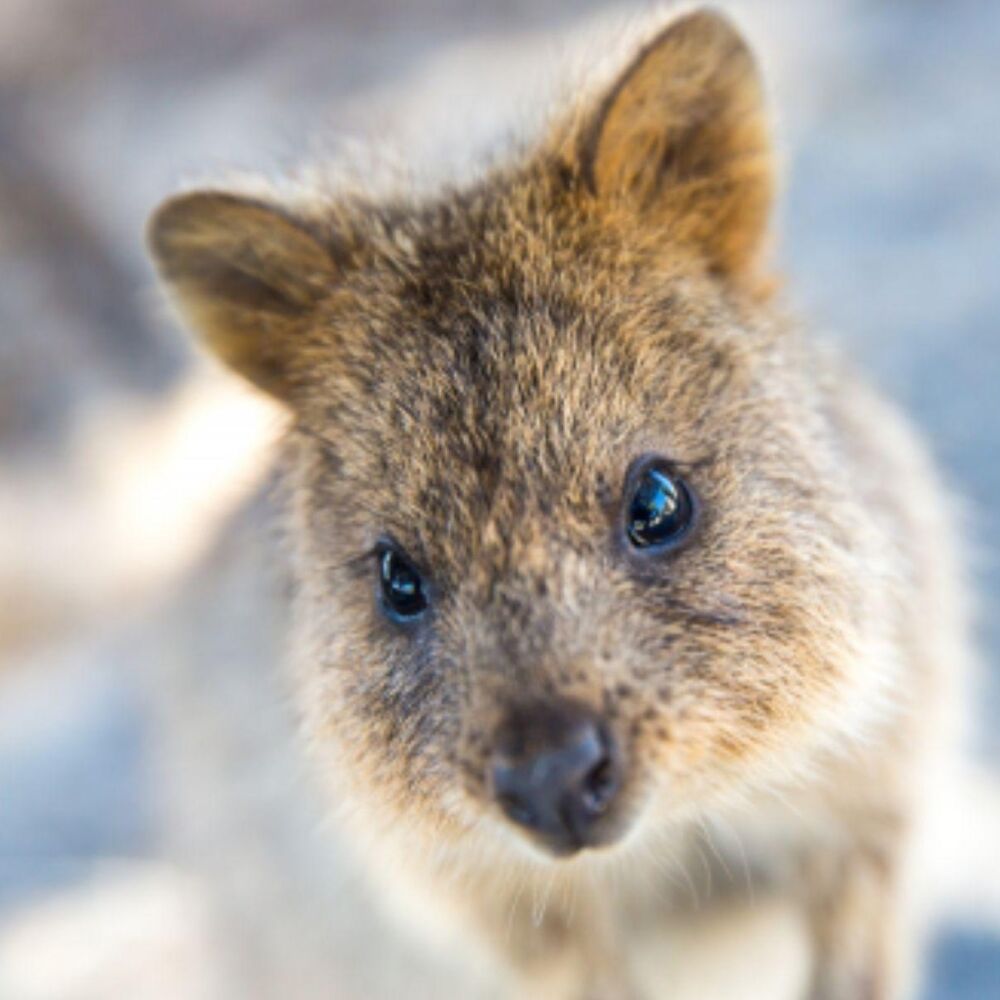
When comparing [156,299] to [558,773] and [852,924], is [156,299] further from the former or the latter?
[852,924]

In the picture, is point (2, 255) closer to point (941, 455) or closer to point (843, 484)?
point (941, 455)

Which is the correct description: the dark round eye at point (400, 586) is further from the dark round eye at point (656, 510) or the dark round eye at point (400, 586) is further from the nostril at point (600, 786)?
the nostril at point (600, 786)

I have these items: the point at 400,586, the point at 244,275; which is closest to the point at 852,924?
the point at 400,586

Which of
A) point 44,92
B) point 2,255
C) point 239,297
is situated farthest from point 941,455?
point 44,92

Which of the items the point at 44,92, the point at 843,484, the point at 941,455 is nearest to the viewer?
the point at 843,484

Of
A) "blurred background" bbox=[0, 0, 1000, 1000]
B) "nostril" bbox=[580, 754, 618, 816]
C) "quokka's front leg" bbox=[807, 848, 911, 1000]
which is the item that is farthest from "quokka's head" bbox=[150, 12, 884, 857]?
"quokka's front leg" bbox=[807, 848, 911, 1000]

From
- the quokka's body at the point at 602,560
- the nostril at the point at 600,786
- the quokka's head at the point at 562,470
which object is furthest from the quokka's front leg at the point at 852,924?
the nostril at the point at 600,786
